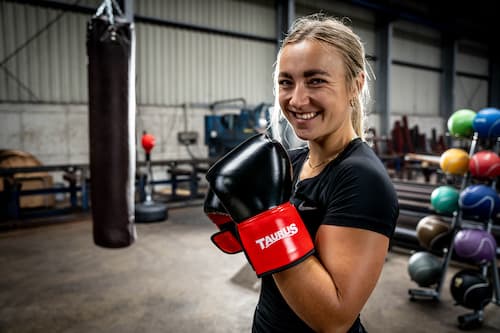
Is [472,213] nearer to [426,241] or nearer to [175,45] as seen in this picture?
[426,241]

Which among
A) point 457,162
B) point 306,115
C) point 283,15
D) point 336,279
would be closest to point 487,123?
point 457,162

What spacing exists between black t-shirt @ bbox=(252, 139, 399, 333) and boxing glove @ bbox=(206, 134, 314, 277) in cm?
9

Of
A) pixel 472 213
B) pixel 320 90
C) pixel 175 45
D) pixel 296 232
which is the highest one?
pixel 175 45

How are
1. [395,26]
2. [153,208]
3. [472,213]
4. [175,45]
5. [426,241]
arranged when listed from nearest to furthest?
[472,213] < [426,241] < [153,208] < [175,45] < [395,26]

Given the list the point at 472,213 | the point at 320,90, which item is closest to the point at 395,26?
the point at 472,213

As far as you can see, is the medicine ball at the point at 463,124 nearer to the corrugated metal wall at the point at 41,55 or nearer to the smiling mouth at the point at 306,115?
the smiling mouth at the point at 306,115

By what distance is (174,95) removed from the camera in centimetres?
825

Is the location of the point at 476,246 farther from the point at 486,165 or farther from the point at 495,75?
the point at 495,75

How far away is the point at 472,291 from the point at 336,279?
2209 millimetres

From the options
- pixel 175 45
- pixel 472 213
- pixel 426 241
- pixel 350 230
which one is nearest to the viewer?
pixel 350 230

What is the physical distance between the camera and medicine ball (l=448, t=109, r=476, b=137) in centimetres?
264

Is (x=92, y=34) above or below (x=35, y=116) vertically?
above

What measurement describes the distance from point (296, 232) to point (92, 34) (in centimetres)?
281

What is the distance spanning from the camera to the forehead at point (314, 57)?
0.80 metres
